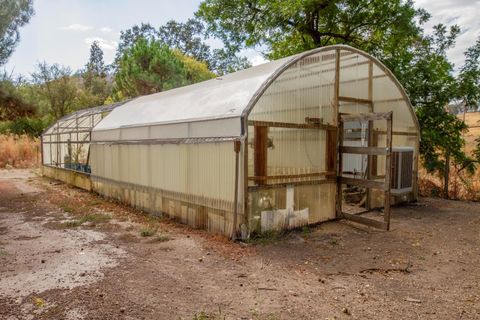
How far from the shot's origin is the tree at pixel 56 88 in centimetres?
2550

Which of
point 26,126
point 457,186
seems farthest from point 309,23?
point 26,126

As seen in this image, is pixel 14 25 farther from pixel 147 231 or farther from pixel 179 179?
pixel 147 231

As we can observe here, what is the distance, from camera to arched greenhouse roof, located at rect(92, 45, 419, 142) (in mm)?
6004

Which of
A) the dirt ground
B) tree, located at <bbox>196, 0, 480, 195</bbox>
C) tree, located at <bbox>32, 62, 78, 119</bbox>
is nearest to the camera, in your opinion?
the dirt ground

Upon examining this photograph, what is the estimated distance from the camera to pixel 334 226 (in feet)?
22.2

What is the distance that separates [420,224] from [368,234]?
1565 millimetres

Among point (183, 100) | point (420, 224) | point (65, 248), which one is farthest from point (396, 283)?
point (183, 100)

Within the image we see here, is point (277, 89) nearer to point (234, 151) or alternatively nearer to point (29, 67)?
point (234, 151)

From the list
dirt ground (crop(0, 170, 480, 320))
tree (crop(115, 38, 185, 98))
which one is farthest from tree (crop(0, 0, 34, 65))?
dirt ground (crop(0, 170, 480, 320))

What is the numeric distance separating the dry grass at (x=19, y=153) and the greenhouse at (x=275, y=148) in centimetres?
1397

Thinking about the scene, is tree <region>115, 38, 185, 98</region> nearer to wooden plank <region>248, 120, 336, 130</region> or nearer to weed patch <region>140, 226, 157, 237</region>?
weed patch <region>140, 226, 157, 237</region>

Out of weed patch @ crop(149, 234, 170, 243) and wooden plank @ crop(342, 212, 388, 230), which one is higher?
wooden plank @ crop(342, 212, 388, 230)

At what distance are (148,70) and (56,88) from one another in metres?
9.41

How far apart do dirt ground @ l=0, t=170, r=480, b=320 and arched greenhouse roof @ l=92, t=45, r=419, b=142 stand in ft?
6.53
